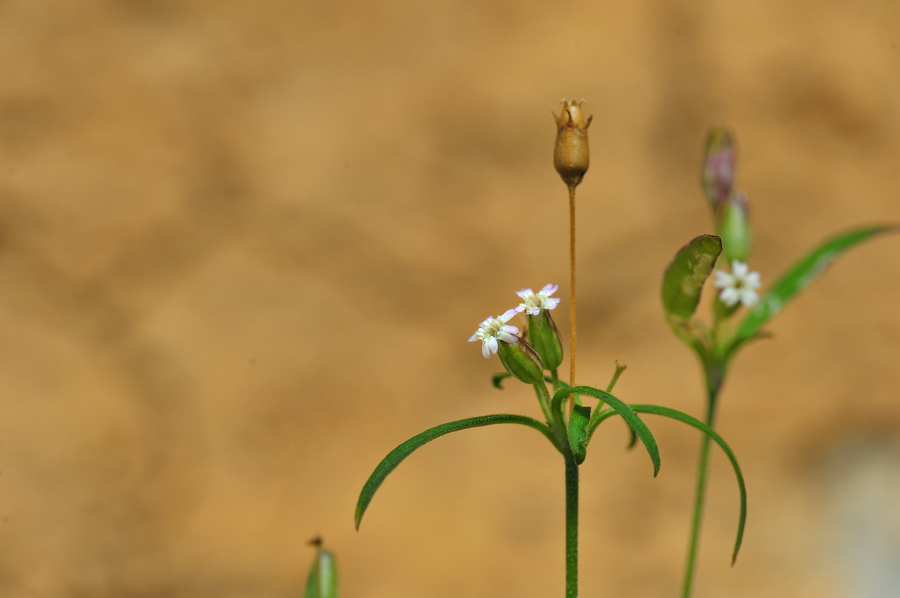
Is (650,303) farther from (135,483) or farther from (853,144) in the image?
(135,483)

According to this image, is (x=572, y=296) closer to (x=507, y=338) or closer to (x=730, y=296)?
(x=507, y=338)

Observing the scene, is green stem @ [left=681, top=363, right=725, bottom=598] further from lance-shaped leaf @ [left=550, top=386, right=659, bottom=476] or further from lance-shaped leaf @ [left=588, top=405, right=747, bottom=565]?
lance-shaped leaf @ [left=550, top=386, right=659, bottom=476]

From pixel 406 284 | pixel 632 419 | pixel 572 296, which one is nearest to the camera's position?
pixel 632 419

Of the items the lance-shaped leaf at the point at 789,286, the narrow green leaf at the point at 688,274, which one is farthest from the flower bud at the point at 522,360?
the lance-shaped leaf at the point at 789,286

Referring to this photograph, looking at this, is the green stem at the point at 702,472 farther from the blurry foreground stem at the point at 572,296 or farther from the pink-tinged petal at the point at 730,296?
the blurry foreground stem at the point at 572,296

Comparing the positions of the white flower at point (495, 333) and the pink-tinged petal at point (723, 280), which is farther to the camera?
the pink-tinged petal at point (723, 280)

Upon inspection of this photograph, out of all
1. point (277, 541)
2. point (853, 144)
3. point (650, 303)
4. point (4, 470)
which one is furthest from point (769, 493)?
point (4, 470)

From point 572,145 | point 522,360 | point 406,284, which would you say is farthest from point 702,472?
point 406,284
